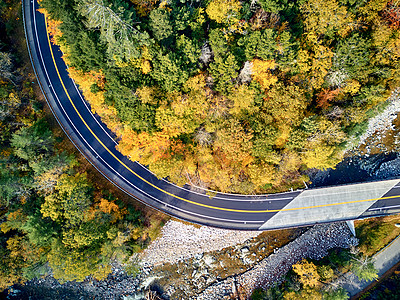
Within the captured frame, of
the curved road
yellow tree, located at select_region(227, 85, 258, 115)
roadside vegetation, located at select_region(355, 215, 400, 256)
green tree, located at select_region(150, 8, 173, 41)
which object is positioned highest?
green tree, located at select_region(150, 8, 173, 41)

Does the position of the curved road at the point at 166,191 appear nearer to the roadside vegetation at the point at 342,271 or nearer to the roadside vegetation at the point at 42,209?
the roadside vegetation at the point at 42,209

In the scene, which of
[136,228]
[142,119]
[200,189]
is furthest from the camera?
[200,189]

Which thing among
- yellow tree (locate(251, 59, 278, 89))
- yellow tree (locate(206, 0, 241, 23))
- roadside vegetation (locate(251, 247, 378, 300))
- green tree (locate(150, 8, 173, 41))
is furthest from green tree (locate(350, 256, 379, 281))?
green tree (locate(150, 8, 173, 41))

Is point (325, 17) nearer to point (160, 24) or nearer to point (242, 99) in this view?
point (242, 99)

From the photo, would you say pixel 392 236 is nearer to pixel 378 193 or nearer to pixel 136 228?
pixel 378 193

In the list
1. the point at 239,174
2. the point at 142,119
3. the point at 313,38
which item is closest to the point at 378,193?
the point at 239,174

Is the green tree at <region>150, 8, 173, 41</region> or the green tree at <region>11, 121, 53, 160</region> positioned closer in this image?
the green tree at <region>150, 8, 173, 41</region>

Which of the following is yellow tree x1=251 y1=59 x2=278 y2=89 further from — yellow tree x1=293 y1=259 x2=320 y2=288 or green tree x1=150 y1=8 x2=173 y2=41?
yellow tree x1=293 y1=259 x2=320 y2=288
